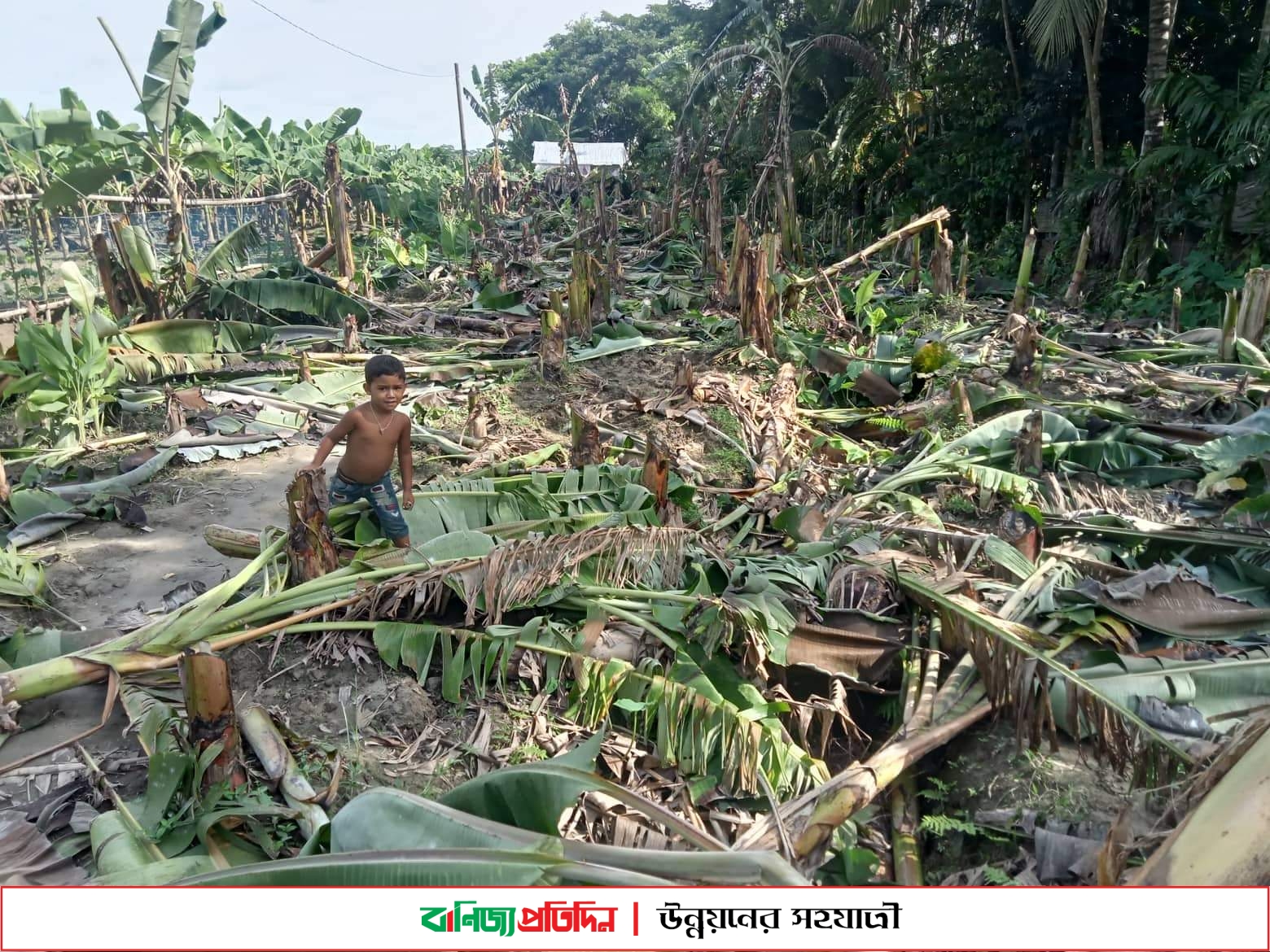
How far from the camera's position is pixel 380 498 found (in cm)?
394

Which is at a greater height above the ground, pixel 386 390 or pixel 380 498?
pixel 386 390

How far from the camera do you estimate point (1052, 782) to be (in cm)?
279

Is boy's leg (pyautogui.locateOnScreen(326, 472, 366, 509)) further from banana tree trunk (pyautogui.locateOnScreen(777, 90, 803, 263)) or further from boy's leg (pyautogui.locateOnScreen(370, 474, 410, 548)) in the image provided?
banana tree trunk (pyautogui.locateOnScreen(777, 90, 803, 263))

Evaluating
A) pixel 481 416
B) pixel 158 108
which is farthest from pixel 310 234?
pixel 481 416

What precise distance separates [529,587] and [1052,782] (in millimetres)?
1967

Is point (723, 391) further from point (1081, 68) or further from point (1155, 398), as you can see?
point (1081, 68)

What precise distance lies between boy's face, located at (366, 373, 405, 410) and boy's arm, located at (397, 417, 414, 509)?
0.15 meters

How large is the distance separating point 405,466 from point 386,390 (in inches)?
16.5

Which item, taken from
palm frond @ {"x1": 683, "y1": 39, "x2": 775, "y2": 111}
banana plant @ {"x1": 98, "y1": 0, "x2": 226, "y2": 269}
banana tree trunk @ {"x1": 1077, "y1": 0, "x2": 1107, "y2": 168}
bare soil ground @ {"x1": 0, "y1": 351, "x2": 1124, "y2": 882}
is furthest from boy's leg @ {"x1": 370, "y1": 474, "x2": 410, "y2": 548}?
palm frond @ {"x1": 683, "y1": 39, "x2": 775, "y2": 111}

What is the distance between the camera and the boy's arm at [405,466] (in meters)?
3.97

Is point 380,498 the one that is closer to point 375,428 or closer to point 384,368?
point 375,428

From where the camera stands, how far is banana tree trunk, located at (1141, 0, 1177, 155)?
10281 mm

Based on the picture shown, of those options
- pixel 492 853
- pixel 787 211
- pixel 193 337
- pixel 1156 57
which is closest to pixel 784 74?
pixel 787 211

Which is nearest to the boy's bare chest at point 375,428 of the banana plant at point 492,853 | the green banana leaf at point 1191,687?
the banana plant at point 492,853
